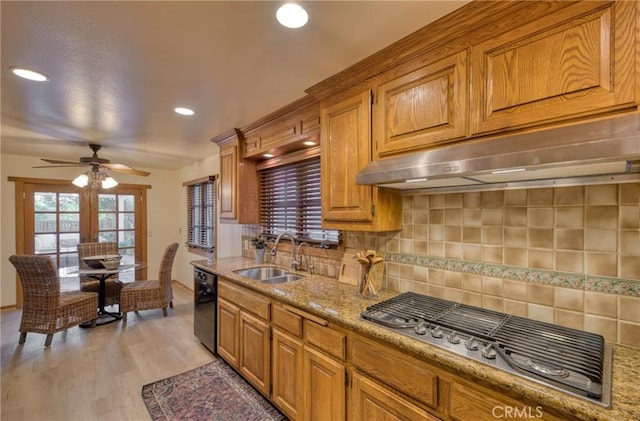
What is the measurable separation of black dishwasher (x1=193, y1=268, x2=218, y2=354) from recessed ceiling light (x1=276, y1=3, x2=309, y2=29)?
226 cm

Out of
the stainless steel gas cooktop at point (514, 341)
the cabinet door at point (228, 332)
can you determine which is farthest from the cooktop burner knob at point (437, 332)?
the cabinet door at point (228, 332)

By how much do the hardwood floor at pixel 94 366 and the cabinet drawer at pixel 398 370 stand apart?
1789 mm

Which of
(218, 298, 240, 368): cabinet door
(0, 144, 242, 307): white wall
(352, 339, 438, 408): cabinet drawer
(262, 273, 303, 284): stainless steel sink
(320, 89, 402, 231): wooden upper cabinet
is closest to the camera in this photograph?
(352, 339, 438, 408): cabinet drawer

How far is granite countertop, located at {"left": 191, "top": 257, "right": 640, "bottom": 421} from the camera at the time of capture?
817mm

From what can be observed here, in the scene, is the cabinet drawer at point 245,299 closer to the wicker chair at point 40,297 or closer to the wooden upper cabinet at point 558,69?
the wooden upper cabinet at point 558,69

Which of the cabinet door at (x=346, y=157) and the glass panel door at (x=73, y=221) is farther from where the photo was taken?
the glass panel door at (x=73, y=221)

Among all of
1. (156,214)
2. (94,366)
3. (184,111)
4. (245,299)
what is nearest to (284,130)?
(184,111)

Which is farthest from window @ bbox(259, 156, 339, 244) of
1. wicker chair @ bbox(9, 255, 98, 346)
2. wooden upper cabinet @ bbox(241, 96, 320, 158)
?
wicker chair @ bbox(9, 255, 98, 346)

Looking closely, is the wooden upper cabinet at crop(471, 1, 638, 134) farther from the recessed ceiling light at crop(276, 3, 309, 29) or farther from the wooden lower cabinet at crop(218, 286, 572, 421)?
the wooden lower cabinet at crop(218, 286, 572, 421)

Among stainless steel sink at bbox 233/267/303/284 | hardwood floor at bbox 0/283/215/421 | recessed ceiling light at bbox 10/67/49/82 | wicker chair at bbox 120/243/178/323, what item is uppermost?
recessed ceiling light at bbox 10/67/49/82

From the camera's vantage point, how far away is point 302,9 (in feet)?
4.18

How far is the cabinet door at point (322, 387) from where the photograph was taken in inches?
60.2

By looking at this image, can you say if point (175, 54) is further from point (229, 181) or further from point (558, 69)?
point (558, 69)

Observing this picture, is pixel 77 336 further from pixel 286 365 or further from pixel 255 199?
pixel 286 365
